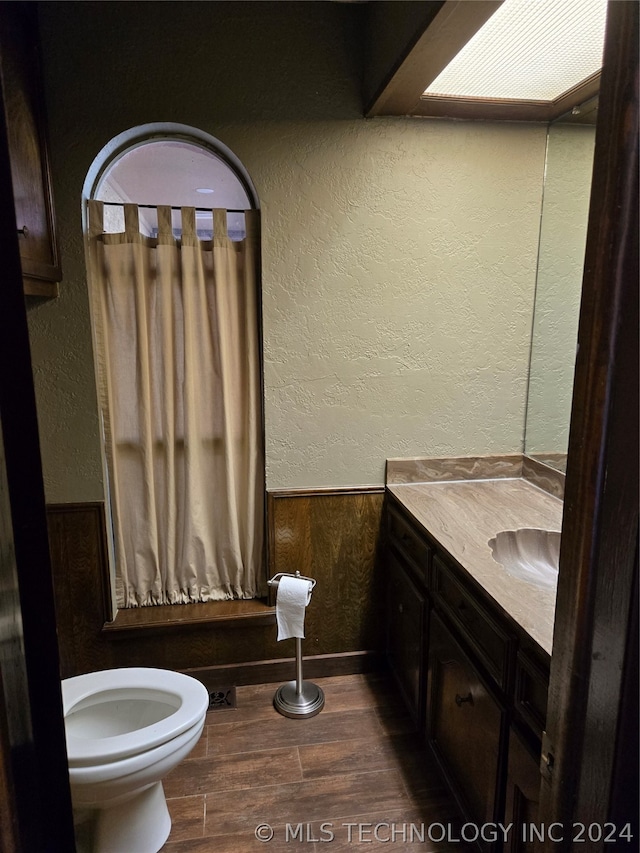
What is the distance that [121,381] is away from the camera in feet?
6.90

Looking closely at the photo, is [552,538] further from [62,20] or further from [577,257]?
[62,20]

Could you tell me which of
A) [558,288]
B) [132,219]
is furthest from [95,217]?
[558,288]

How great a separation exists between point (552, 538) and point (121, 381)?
1.68 m

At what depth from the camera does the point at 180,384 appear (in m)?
2.15

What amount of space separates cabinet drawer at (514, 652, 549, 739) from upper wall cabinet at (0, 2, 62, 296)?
1.65m

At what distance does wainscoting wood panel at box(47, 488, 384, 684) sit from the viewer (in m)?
2.07

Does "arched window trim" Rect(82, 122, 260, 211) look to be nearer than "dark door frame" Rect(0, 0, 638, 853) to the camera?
No

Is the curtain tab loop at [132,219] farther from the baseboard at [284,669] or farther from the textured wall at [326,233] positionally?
the baseboard at [284,669]

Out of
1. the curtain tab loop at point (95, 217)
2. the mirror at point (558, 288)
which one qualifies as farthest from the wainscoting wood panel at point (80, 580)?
the mirror at point (558, 288)

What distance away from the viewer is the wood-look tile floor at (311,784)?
5.19 feet

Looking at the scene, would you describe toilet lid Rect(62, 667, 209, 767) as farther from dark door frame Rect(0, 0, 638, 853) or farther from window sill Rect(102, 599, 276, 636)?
dark door frame Rect(0, 0, 638, 853)

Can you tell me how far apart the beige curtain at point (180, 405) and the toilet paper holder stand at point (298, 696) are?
0.89 ft

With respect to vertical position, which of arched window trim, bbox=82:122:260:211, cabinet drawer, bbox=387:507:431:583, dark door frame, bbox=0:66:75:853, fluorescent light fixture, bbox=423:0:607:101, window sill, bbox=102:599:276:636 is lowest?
window sill, bbox=102:599:276:636

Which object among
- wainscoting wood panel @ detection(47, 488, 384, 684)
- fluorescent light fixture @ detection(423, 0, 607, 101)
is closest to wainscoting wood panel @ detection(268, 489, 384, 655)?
wainscoting wood panel @ detection(47, 488, 384, 684)
